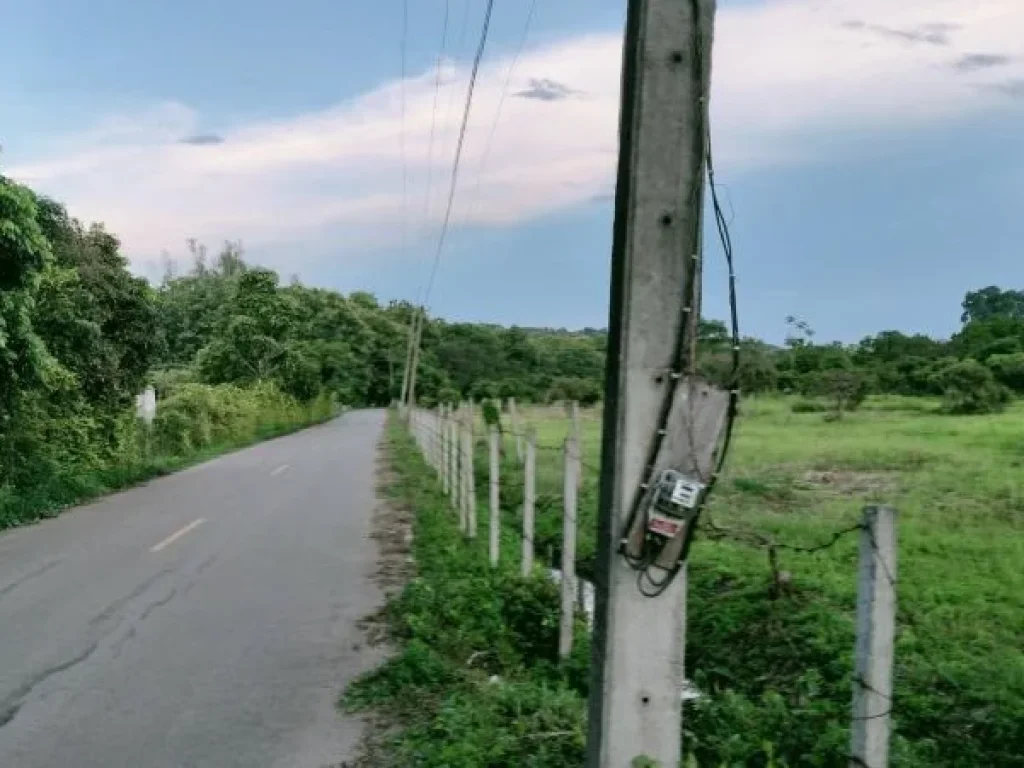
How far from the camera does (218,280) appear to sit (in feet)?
297

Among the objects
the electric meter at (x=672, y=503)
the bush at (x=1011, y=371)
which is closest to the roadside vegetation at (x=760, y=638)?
the electric meter at (x=672, y=503)

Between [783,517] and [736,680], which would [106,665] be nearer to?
[736,680]

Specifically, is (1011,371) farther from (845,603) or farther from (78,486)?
(78,486)

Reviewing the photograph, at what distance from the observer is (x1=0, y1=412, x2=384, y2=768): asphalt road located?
6.06 metres

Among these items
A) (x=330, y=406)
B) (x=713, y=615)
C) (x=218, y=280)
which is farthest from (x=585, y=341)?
(x=713, y=615)

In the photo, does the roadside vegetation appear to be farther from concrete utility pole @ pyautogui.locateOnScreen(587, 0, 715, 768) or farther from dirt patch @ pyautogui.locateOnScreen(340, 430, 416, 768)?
concrete utility pole @ pyautogui.locateOnScreen(587, 0, 715, 768)

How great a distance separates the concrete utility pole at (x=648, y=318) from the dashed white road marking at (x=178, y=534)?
977 cm

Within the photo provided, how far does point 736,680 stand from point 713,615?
6.57ft

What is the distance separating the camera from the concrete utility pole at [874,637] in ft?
11.7

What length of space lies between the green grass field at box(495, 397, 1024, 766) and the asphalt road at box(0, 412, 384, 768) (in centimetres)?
261

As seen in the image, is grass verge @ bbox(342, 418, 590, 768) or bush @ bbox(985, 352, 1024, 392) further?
bush @ bbox(985, 352, 1024, 392)

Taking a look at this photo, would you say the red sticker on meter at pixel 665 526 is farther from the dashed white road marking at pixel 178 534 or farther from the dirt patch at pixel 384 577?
the dashed white road marking at pixel 178 534

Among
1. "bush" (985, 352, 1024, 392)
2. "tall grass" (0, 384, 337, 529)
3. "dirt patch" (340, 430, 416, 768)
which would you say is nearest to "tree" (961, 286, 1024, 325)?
"bush" (985, 352, 1024, 392)

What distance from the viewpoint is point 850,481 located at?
2000 centimetres
